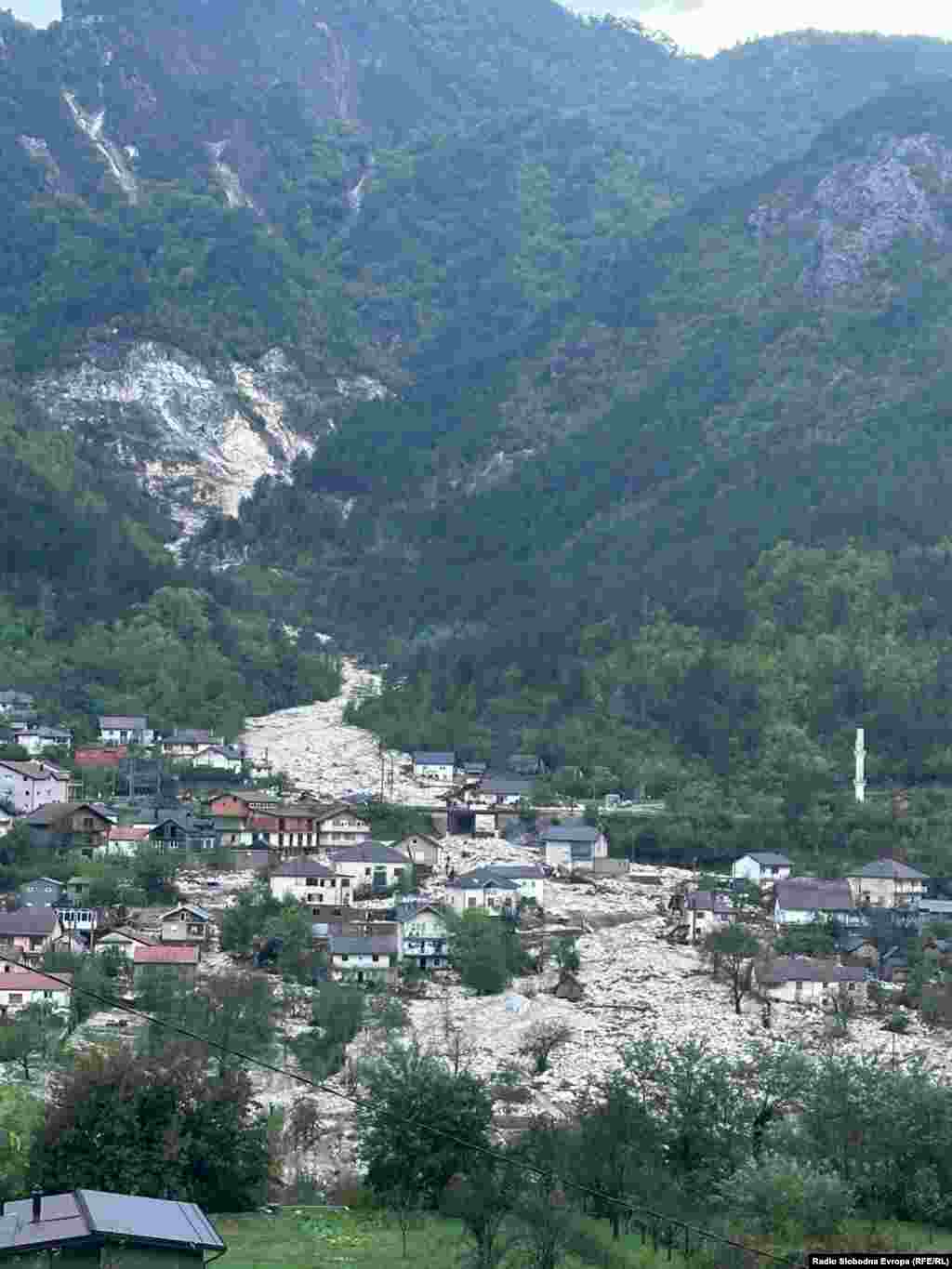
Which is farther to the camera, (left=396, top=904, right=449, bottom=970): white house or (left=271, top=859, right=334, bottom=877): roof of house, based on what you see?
(left=271, top=859, right=334, bottom=877): roof of house

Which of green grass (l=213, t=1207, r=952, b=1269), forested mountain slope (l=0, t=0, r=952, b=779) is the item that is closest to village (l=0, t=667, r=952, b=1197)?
green grass (l=213, t=1207, r=952, b=1269)

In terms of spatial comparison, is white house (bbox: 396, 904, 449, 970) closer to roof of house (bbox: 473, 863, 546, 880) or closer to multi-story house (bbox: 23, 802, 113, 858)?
roof of house (bbox: 473, 863, 546, 880)

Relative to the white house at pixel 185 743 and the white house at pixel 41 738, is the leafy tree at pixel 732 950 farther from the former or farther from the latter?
the white house at pixel 41 738

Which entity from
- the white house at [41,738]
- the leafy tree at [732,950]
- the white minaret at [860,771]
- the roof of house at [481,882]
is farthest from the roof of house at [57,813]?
the white minaret at [860,771]

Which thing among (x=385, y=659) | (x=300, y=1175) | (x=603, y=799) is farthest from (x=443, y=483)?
(x=300, y=1175)

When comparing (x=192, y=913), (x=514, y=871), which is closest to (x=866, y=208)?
(x=514, y=871)
